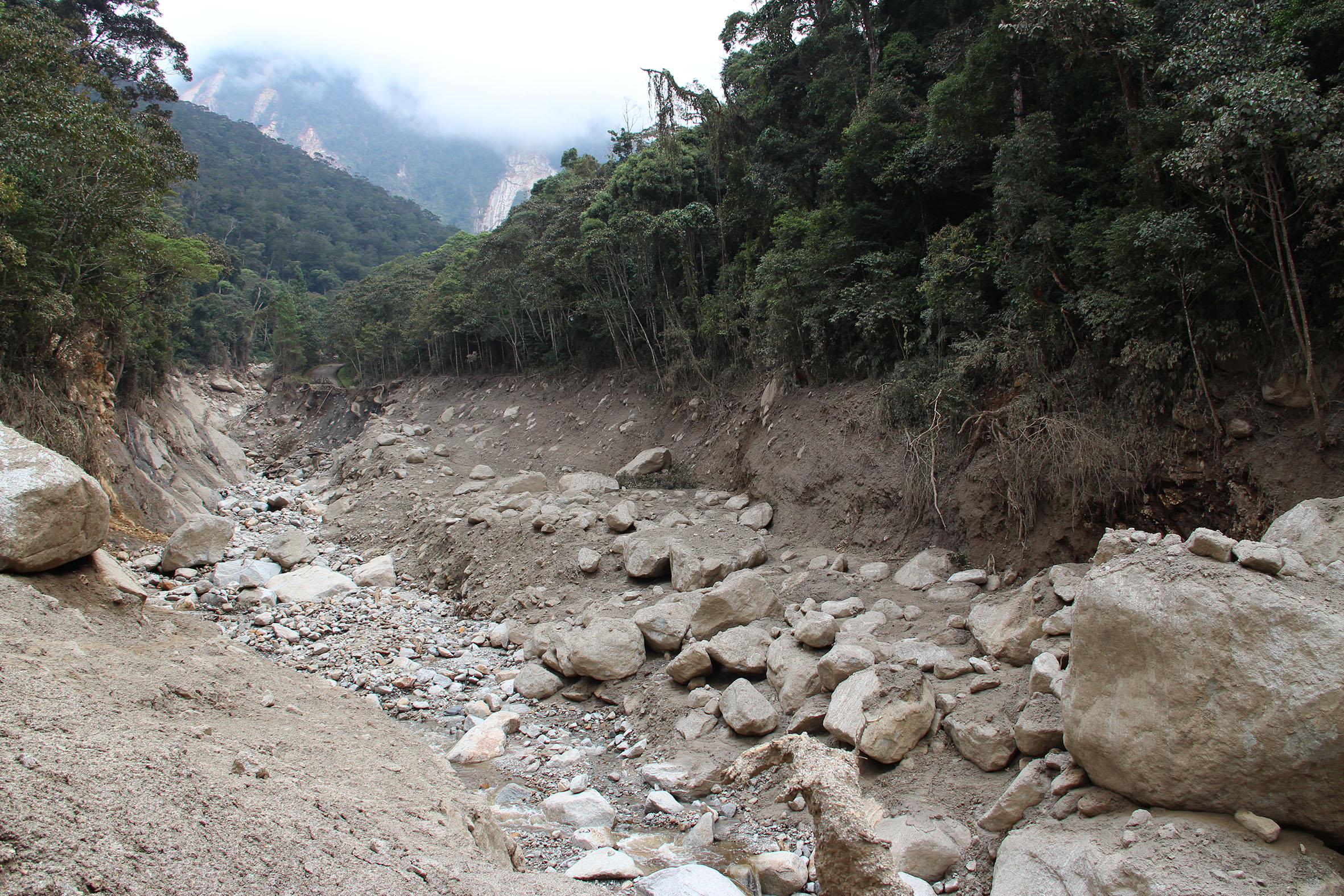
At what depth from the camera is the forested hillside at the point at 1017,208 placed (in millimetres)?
5391

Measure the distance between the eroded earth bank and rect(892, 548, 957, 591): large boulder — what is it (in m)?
0.05

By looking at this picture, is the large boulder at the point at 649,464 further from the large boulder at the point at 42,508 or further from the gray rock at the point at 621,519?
the large boulder at the point at 42,508

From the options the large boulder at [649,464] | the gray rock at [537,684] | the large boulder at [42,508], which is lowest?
the gray rock at [537,684]

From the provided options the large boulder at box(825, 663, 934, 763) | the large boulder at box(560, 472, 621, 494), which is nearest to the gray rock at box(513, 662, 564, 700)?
the large boulder at box(825, 663, 934, 763)

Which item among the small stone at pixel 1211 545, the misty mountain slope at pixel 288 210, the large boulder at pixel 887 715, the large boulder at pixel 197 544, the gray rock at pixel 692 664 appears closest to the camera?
the small stone at pixel 1211 545

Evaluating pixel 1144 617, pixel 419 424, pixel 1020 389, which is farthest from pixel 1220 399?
pixel 419 424

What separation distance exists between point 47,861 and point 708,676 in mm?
5224

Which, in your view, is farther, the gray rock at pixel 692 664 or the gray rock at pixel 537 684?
the gray rock at pixel 537 684

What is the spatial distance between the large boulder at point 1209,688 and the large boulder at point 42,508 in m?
8.49

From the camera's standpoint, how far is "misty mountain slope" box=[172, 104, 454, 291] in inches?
2729

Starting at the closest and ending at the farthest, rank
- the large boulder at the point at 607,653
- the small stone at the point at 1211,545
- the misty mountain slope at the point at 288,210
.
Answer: the small stone at the point at 1211,545 → the large boulder at the point at 607,653 → the misty mountain slope at the point at 288,210

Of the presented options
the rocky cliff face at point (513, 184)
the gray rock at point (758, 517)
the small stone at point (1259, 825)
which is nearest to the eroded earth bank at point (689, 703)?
the small stone at point (1259, 825)

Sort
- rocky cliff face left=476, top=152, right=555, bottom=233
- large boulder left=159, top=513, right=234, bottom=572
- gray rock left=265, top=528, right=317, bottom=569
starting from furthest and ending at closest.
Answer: rocky cliff face left=476, top=152, right=555, bottom=233 < gray rock left=265, top=528, right=317, bottom=569 < large boulder left=159, top=513, right=234, bottom=572

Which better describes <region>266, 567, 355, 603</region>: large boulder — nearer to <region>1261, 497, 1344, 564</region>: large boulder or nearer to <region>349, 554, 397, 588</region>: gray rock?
<region>349, 554, 397, 588</region>: gray rock
